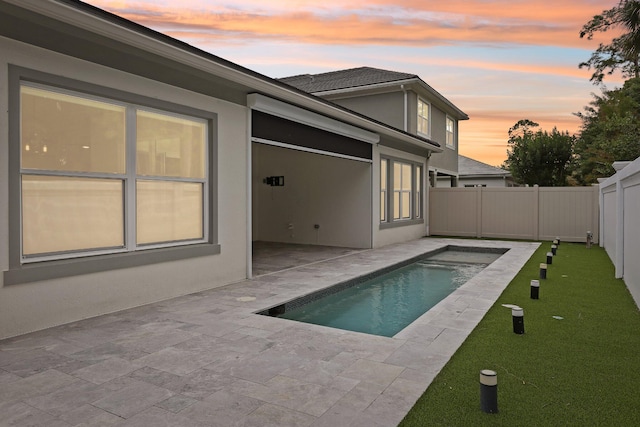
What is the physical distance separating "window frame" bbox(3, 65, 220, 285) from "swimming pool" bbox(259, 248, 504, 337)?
1700 millimetres

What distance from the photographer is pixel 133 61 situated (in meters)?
5.61

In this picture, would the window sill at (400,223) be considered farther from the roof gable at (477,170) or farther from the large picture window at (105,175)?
the roof gable at (477,170)

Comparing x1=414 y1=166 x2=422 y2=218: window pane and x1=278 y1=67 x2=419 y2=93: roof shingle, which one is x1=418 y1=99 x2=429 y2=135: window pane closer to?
x1=278 y1=67 x2=419 y2=93: roof shingle

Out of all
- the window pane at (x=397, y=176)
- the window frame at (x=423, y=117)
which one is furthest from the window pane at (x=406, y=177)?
the window frame at (x=423, y=117)

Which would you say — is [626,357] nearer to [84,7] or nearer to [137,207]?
[137,207]

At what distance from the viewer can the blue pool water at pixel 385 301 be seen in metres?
5.99

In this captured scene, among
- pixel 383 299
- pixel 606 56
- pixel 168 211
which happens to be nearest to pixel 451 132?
pixel 383 299

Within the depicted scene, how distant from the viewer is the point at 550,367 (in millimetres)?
3736

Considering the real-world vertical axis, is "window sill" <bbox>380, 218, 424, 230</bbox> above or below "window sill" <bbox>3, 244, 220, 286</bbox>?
above

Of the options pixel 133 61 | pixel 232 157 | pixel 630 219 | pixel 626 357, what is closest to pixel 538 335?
pixel 626 357

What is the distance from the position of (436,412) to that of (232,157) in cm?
531

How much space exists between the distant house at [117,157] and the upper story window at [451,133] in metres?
12.3

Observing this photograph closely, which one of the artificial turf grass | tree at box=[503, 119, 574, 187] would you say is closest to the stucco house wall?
the artificial turf grass

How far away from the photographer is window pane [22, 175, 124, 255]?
4.83 m
